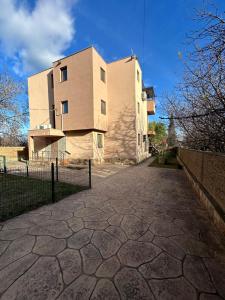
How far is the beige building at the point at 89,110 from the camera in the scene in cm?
1230

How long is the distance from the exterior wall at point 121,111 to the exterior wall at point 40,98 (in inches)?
236

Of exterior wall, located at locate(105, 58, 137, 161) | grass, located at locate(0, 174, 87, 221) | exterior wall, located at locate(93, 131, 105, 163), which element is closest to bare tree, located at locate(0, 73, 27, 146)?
exterior wall, located at locate(93, 131, 105, 163)

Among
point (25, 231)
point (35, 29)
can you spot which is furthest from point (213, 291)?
point (35, 29)

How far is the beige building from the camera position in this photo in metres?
12.3

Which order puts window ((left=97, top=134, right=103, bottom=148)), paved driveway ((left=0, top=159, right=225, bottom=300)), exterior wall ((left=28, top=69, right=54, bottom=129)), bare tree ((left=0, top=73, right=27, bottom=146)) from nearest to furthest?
1. paved driveway ((left=0, top=159, right=225, bottom=300))
2. bare tree ((left=0, top=73, right=27, bottom=146))
3. window ((left=97, top=134, right=103, bottom=148))
4. exterior wall ((left=28, top=69, right=54, bottom=129))

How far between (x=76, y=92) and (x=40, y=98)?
17.3ft

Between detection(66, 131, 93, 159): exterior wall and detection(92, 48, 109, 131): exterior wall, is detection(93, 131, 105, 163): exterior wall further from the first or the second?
detection(92, 48, 109, 131): exterior wall

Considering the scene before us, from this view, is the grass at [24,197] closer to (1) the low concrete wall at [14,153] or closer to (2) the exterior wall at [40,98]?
(2) the exterior wall at [40,98]

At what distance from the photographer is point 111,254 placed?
7.60 ft

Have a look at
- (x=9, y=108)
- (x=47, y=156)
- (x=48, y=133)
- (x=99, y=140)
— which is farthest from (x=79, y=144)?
(x=9, y=108)

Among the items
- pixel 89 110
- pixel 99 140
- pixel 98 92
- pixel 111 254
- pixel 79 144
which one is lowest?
pixel 111 254

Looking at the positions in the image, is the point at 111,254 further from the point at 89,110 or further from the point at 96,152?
the point at 89,110

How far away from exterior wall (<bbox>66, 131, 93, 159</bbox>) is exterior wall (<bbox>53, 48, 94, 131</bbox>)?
0.68 metres

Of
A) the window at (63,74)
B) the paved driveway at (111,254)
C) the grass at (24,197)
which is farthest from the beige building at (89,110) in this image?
the paved driveway at (111,254)
